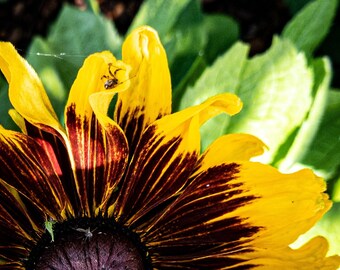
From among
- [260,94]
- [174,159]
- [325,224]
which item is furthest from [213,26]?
[174,159]

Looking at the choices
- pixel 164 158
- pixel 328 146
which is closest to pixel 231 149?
pixel 164 158

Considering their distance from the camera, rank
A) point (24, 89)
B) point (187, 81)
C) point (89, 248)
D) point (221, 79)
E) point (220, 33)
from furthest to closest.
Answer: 1. point (220, 33)
2. point (187, 81)
3. point (221, 79)
4. point (89, 248)
5. point (24, 89)

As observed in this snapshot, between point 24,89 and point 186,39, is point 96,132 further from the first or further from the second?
point 186,39

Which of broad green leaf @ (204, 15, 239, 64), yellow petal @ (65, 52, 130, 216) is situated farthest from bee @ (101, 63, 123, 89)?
broad green leaf @ (204, 15, 239, 64)

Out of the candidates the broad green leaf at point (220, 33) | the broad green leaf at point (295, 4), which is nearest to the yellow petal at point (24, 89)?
the broad green leaf at point (220, 33)

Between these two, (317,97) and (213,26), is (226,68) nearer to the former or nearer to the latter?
(317,97)

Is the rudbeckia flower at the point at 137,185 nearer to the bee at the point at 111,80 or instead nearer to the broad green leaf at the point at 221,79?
the bee at the point at 111,80
